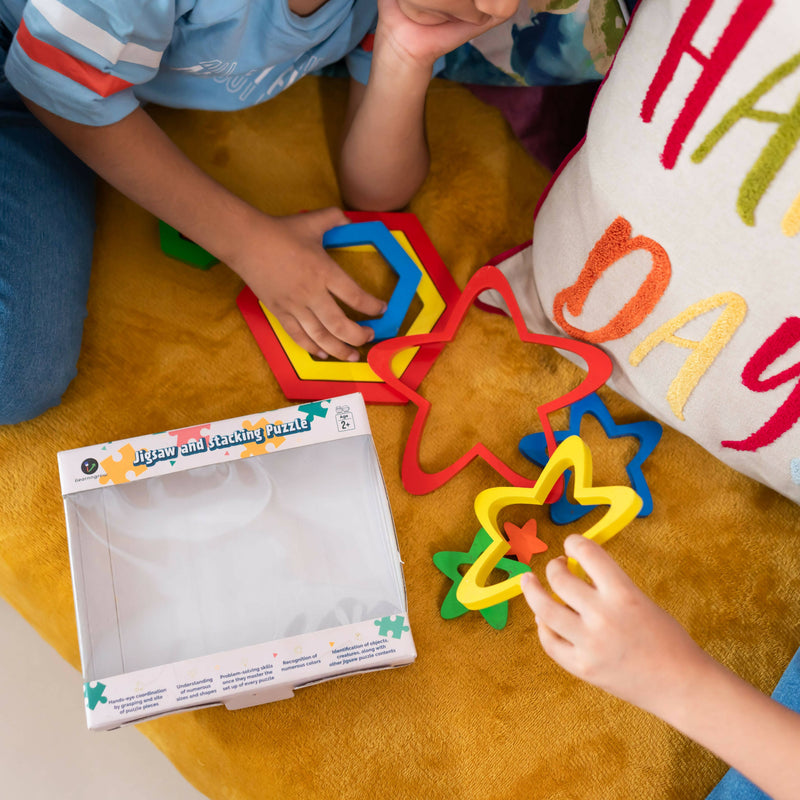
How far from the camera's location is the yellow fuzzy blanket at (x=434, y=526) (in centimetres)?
65

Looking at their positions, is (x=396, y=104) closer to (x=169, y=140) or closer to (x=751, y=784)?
(x=169, y=140)

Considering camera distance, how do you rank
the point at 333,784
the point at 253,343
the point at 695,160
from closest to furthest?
the point at 695,160, the point at 333,784, the point at 253,343

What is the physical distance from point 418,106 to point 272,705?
59cm

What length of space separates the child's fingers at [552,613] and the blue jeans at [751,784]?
26 cm

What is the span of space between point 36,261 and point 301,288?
0.81 ft

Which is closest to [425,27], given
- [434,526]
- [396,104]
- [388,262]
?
[396,104]

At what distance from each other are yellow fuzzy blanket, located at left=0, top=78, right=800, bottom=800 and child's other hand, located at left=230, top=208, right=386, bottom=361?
0.05 m

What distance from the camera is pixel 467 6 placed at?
59 cm

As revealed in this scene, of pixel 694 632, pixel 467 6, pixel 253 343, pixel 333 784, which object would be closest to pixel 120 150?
pixel 253 343

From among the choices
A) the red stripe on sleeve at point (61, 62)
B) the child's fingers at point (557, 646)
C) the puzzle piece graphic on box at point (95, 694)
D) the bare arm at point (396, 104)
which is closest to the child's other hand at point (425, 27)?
the bare arm at point (396, 104)

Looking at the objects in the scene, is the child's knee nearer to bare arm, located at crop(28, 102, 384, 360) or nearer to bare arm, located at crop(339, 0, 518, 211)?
bare arm, located at crop(28, 102, 384, 360)

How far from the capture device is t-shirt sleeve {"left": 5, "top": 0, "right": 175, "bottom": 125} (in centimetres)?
56

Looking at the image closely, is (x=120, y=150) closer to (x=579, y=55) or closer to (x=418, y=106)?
(x=418, y=106)

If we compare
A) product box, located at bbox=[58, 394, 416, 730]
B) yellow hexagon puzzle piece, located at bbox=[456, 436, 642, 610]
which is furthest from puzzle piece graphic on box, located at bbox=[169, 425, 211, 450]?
yellow hexagon puzzle piece, located at bbox=[456, 436, 642, 610]
